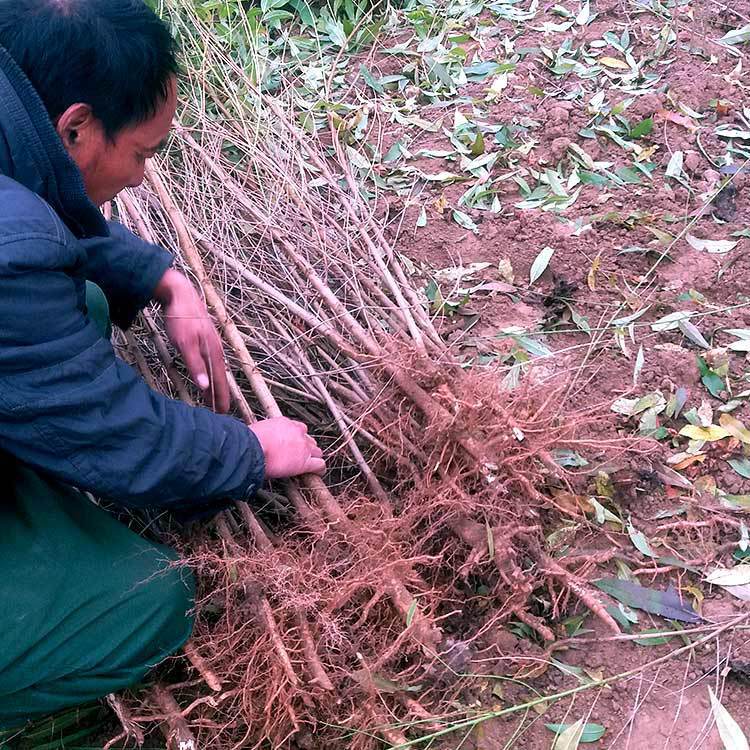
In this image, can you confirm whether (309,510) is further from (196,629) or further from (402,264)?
(402,264)

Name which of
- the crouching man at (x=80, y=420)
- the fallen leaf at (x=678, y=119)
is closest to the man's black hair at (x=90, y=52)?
the crouching man at (x=80, y=420)

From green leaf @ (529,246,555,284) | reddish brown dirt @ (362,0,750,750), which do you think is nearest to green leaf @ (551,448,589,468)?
reddish brown dirt @ (362,0,750,750)

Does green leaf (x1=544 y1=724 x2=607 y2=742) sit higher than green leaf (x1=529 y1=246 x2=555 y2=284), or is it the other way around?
green leaf (x1=529 y1=246 x2=555 y2=284)

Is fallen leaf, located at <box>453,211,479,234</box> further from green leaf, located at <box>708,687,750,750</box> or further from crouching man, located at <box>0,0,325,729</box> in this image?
green leaf, located at <box>708,687,750,750</box>

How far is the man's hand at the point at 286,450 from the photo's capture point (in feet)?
4.61

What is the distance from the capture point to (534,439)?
1509 mm

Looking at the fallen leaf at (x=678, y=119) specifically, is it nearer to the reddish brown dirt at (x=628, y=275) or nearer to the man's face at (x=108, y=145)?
the reddish brown dirt at (x=628, y=275)

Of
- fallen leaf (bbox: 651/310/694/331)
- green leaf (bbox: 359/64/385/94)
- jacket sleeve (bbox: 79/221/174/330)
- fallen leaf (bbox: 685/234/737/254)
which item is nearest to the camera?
jacket sleeve (bbox: 79/221/174/330)

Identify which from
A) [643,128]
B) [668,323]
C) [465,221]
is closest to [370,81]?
[465,221]

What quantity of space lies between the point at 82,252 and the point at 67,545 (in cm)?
52

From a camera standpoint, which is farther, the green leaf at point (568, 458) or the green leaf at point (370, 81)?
the green leaf at point (370, 81)

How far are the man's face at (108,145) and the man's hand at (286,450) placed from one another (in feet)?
1.65

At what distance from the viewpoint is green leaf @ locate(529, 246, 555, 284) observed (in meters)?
2.11

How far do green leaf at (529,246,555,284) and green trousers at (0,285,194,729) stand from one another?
1.27 meters
